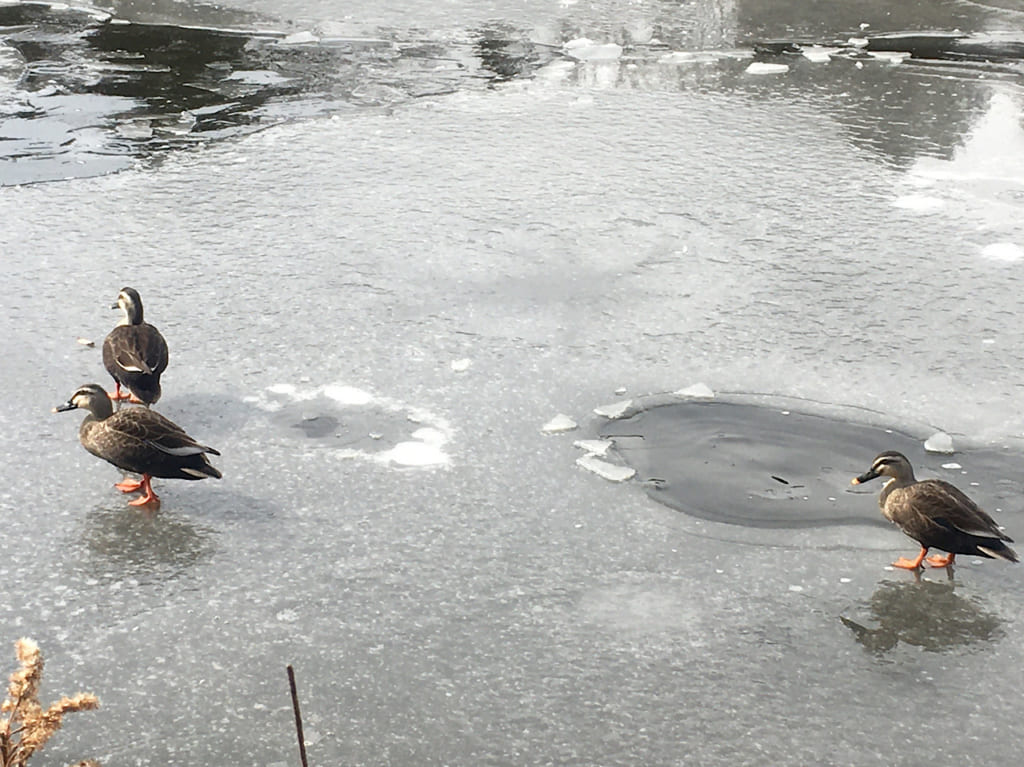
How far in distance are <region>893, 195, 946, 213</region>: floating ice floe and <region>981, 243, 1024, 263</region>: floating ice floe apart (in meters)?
0.59

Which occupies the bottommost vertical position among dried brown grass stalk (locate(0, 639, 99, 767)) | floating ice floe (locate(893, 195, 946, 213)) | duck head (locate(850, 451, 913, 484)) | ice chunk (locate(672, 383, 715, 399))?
ice chunk (locate(672, 383, 715, 399))

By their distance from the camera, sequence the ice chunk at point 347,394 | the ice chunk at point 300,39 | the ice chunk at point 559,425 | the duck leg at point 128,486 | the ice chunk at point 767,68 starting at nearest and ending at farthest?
the duck leg at point 128,486 → the ice chunk at point 559,425 → the ice chunk at point 347,394 → the ice chunk at point 767,68 → the ice chunk at point 300,39

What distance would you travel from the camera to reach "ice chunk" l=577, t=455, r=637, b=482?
517 cm

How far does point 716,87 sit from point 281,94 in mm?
3610

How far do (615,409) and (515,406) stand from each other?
18.4 inches

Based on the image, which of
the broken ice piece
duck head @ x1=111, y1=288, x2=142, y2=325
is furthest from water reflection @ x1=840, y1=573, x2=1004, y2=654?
duck head @ x1=111, y1=288, x2=142, y2=325

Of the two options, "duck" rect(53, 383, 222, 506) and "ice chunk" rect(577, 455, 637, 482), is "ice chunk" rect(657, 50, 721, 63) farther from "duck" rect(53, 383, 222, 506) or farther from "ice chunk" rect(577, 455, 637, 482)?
"duck" rect(53, 383, 222, 506)

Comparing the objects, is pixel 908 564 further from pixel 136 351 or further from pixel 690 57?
pixel 690 57

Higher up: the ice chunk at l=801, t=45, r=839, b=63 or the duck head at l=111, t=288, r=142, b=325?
the ice chunk at l=801, t=45, r=839, b=63

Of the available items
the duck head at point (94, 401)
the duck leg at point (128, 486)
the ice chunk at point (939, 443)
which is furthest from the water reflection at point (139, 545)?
the ice chunk at point (939, 443)

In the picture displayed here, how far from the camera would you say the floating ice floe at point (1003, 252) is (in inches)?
285

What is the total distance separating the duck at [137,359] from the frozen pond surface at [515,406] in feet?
0.66

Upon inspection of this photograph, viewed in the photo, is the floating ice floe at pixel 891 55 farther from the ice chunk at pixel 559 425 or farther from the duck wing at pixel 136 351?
the duck wing at pixel 136 351

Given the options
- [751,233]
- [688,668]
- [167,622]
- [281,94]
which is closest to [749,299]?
[751,233]
